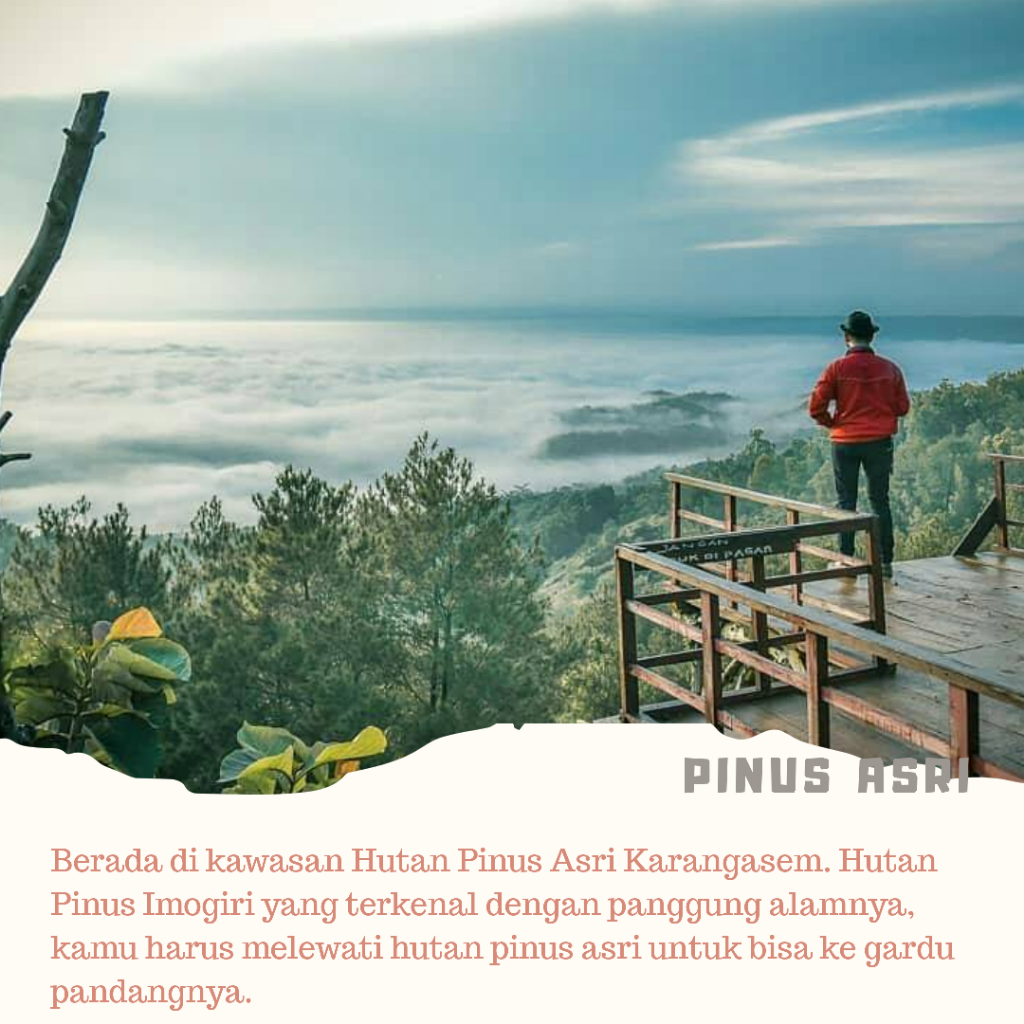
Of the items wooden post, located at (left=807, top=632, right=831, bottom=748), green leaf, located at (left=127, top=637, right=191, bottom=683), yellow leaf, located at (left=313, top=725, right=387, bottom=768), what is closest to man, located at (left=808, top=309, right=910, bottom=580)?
wooden post, located at (left=807, top=632, right=831, bottom=748)

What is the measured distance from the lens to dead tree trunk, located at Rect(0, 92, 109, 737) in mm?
1873

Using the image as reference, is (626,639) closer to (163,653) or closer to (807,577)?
(807,577)

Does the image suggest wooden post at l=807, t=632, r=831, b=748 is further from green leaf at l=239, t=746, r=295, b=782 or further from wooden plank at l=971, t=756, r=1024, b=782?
green leaf at l=239, t=746, r=295, b=782

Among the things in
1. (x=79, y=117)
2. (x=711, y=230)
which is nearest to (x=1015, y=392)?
(x=711, y=230)

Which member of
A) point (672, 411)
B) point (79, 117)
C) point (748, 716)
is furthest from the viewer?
point (672, 411)

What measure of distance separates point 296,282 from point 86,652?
2.63 metres

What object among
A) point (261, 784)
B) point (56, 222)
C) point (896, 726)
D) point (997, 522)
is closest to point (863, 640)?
point (896, 726)

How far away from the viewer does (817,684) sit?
8.13 ft

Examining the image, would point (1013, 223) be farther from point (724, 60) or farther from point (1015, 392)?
point (1015, 392)

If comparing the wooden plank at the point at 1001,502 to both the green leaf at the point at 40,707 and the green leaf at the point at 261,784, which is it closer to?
the green leaf at the point at 261,784

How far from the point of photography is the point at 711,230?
3.83 metres

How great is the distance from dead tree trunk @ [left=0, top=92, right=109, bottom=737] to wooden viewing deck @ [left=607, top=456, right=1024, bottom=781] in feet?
4.94

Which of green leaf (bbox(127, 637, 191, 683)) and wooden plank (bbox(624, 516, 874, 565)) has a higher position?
wooden plank (bbox(624, 516, 874, 565))

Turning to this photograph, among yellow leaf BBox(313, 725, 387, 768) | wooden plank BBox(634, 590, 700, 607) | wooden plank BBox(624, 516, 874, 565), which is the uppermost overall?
wooden plank BBox(624, 516, 874, 565)
